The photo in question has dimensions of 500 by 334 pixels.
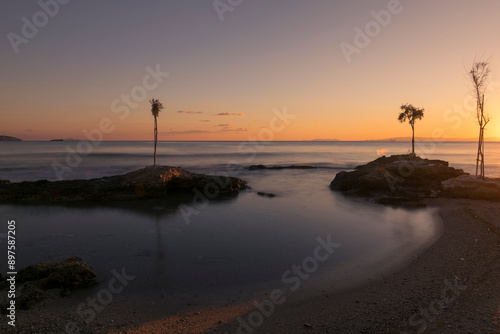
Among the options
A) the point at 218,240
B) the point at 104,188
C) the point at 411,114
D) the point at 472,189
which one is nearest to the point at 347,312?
the point at 218,240

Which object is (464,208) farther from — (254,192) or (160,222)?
(160,222)

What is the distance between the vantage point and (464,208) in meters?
17.7

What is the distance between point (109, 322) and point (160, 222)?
31.7ft

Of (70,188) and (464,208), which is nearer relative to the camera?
(464,208)

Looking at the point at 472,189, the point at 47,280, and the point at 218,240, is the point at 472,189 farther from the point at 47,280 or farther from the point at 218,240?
the point at 47,280

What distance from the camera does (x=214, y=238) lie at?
13164 millimetres

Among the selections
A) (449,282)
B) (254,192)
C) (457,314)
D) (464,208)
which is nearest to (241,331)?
(457,314)

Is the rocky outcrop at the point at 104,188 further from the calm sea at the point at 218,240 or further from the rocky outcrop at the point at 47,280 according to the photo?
the rocky outcrop at the point at 47,280

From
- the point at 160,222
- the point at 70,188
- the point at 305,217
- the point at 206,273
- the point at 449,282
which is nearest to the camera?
the point at 449,282

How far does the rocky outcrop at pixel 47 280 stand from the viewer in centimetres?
717

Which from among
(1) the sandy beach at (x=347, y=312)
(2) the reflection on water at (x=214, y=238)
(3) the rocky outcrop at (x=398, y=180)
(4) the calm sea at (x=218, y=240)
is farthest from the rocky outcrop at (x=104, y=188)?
(1) the sandy beach at (x=347, y=312)

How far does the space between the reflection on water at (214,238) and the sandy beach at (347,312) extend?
118cm

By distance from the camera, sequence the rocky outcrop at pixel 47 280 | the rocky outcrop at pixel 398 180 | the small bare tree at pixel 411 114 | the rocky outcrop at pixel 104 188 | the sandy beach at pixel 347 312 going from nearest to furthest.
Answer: the sandy beach at pixel 347 312, the rocky outcrop at pixel 47 280, the rocky outcrop at pixel 104 188, the rocky outcrop at pixel 398 180, the small bare tree at pixel 411 114

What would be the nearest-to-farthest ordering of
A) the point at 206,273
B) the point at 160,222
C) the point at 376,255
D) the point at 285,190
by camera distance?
the point at 206,273 → the point at 376,255 → the point at 160,222 → the point at 285,190
